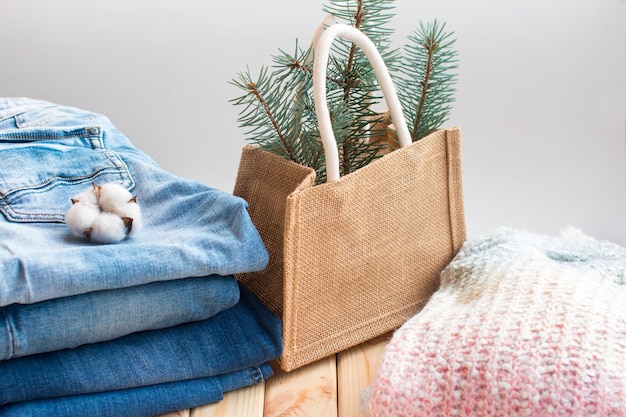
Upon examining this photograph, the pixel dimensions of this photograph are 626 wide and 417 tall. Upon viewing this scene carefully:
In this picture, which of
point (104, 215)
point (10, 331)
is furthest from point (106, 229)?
point (10, 331)

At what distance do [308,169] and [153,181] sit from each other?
22 cm

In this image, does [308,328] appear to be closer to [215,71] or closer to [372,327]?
[372,327]

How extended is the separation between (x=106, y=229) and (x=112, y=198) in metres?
0.05

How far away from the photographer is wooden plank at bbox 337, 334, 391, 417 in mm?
874

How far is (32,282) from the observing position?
28.4 inches

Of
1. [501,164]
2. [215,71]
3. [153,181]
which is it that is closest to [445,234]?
[153,181]

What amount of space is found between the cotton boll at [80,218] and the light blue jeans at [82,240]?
0.6 inches

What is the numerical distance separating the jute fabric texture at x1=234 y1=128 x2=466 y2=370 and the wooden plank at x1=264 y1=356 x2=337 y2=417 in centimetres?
2

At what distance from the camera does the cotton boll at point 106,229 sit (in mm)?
816

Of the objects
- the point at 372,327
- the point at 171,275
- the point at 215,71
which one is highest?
the point at 215,71

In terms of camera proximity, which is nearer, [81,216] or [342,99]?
[81,216]

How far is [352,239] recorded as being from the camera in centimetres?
94

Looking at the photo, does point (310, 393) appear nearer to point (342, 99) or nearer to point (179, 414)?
point (179, 414)

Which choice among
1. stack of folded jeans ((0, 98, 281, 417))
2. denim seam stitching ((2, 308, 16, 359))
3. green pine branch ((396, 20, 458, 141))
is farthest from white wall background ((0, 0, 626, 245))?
denim seam stitching ((2, 308, 16, 359))
